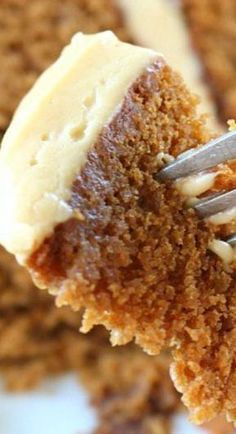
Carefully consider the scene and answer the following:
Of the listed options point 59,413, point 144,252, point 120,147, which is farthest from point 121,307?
point 59,413

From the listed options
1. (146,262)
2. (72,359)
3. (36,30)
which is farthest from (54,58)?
(146,262)

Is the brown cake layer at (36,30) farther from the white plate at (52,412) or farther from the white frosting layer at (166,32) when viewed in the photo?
the white plate at (52,412)

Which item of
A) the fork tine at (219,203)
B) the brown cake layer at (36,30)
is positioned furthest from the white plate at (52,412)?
the fork tine at (219,203)

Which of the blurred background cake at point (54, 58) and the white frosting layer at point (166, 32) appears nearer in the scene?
the blurred background cake at point (54, 58)

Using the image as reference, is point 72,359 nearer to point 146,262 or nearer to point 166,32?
point 166,32

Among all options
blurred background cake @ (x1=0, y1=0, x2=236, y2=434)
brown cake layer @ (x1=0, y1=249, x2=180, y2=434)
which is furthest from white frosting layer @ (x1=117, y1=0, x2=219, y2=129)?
brown cake layer @ (x1=0, y1=249, x2=180, y2=434)

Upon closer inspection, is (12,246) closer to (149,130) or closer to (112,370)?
(149,130)
